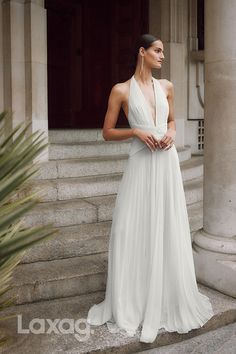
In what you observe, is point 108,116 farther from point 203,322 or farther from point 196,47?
point 196,47

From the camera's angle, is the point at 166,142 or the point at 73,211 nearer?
the point at 166,142

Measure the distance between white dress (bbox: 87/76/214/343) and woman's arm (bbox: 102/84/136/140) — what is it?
0.25 feet

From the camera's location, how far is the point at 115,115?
298 cm

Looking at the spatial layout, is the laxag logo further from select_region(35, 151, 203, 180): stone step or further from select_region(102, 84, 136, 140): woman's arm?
select_region(35, 151, 203, 180): stone step

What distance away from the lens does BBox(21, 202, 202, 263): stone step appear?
389 cm

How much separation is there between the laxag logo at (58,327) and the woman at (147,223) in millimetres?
139

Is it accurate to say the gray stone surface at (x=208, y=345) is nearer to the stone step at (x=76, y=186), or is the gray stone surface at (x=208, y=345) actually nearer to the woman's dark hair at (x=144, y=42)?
the woman's dark hair at (x=144, y=42)

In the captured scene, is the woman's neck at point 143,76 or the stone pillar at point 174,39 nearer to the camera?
the woman's neck at point 143,76

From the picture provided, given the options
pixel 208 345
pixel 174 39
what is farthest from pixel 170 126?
pixel 174 39

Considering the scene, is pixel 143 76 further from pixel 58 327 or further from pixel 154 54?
pixel 58 327

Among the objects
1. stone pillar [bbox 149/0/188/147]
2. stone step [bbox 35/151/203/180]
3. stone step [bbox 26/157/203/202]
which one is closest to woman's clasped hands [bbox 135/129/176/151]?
stone step [bbox 26/157/203/202]

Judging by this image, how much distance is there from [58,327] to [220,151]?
6.07 ft

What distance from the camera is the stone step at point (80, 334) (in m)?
2.79

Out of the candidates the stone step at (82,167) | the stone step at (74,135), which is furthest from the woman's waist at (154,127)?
the stone step at (74,135)
